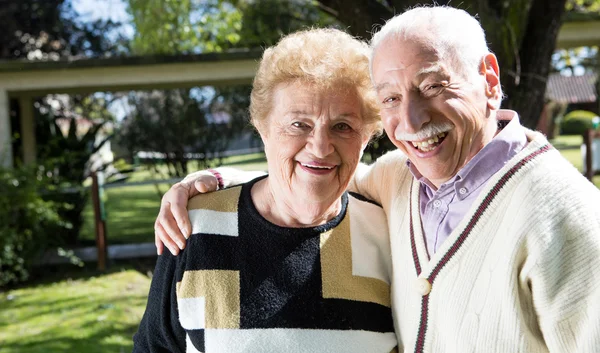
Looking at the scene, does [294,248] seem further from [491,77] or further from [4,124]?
[4,124]

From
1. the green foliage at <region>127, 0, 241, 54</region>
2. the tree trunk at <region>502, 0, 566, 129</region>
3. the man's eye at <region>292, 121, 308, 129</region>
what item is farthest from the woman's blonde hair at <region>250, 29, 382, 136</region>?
the green foliage at <region>127, 0, 241, 54</region>

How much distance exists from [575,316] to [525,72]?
2673 millimetres

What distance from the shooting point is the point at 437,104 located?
187 centimetres

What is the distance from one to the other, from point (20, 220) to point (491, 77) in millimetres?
7554

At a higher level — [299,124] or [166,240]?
[299,124]

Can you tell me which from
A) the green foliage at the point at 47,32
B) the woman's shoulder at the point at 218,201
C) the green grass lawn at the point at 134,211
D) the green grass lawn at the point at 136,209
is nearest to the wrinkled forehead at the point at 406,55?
the woman's shoulder at the point at 218,201

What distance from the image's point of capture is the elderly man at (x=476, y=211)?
1.62 m

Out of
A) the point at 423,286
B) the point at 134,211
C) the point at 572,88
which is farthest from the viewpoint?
the point at 572,88

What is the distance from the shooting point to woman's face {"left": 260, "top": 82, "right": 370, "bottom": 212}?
2.19 metres

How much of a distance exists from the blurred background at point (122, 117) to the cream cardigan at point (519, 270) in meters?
1.77

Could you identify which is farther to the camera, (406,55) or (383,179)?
(383,179)

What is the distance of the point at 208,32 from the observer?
14312mm

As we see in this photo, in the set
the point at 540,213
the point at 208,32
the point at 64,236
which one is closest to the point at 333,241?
the point at 540,213

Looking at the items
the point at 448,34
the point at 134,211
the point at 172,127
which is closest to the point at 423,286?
the point at 448,34
